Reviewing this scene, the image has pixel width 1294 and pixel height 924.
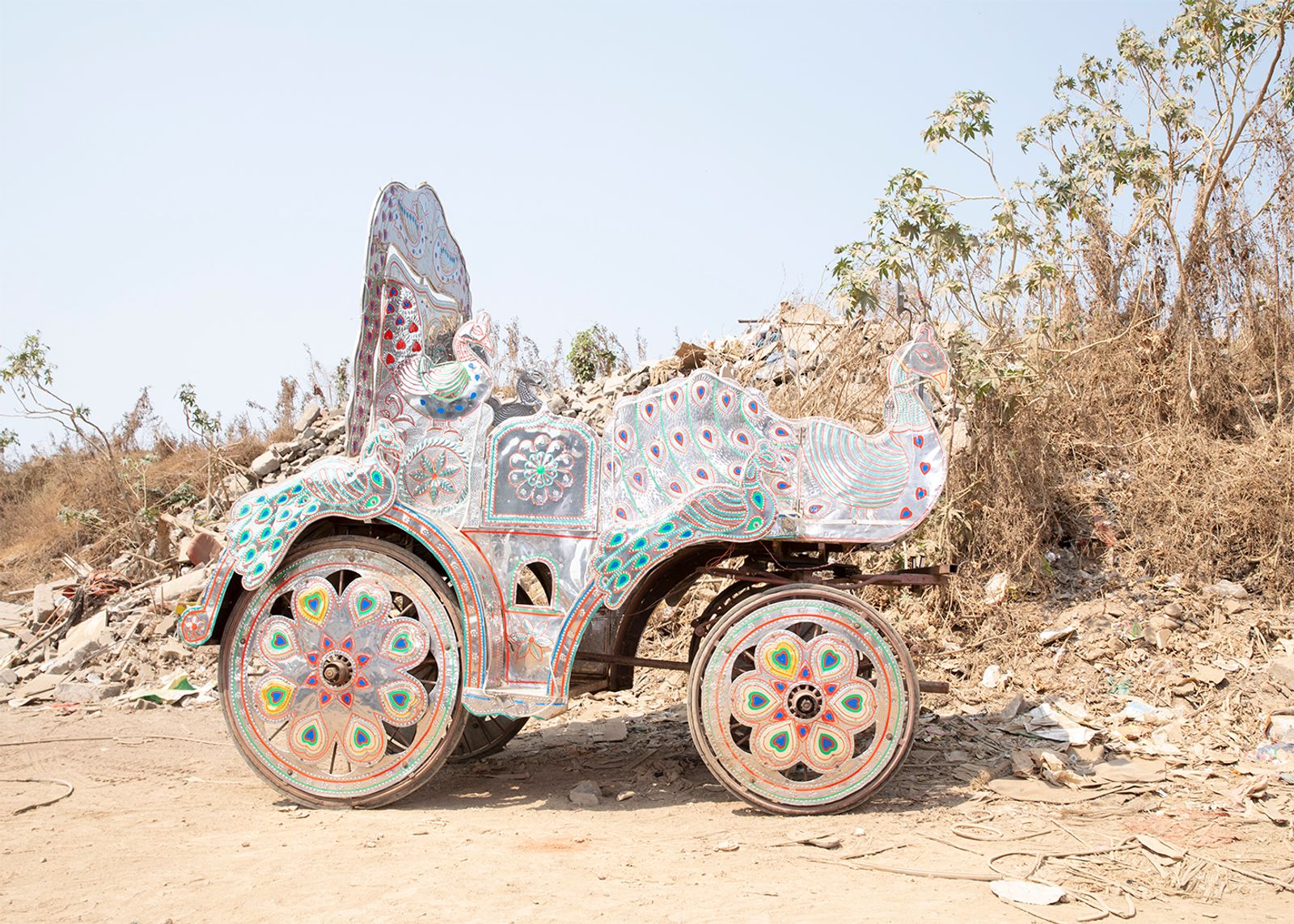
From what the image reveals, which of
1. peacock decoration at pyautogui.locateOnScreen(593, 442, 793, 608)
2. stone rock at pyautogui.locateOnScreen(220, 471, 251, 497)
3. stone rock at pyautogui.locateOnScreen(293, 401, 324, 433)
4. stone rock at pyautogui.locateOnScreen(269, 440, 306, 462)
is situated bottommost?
peacock decoration at pyautogui.locateOnScreen(593, 442, 793, 608)

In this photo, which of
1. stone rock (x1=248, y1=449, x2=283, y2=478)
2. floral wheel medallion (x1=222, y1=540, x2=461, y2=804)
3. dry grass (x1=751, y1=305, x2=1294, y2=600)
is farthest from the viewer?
stone rock (x1=248, y1=449, x2=283, y2=478)

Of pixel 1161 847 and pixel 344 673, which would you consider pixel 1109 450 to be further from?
pixel 344 673

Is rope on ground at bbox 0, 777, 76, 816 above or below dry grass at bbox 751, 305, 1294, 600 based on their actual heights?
below

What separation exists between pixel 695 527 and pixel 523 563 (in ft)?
2.49

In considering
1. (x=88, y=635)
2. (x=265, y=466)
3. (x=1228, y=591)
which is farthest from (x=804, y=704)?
(x=265, y=466)

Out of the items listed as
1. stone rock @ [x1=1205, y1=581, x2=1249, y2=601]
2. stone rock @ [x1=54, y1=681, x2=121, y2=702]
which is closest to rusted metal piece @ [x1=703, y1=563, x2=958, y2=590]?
stone rock @ [x1=1205, y1=581, x2=1249, y2=601]

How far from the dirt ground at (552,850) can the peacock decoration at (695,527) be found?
1.04 meters

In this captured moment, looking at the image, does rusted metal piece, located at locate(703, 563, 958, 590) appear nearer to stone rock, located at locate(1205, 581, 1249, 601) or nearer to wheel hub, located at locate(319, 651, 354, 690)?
wheel hub, located at locate(319, 651, 354, 690)

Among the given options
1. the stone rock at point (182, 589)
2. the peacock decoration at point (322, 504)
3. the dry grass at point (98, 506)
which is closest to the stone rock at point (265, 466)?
the dry grass at point (98, 506)

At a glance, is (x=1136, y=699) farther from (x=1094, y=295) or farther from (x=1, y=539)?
(x=1, y=539)

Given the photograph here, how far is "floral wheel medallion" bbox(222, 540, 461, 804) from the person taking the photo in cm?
469

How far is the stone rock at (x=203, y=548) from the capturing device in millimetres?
9680

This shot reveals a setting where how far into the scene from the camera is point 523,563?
4703 millimetres

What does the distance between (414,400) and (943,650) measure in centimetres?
388
